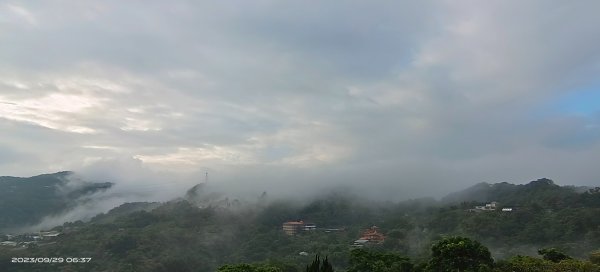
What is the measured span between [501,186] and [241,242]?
115m

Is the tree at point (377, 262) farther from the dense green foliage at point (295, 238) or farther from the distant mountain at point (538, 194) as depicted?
the distant mountain at point (538, 194)

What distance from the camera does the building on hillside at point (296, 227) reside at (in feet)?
540

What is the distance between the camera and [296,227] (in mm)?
168875

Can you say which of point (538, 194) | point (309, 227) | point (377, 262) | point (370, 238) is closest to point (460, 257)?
point (377, 262)

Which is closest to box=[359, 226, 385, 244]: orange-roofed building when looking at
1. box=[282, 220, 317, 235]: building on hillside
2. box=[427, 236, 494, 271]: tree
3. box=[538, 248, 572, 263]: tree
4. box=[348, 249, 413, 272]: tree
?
box=[282, 220, 317, 235]: building on hillside

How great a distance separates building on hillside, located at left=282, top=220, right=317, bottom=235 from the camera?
540 ft

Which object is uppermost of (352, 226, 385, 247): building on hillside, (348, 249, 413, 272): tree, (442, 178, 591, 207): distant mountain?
(442, 178, 591, 207): distant mountain

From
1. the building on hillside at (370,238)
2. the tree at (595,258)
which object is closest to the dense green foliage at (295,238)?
the building on hillside at (370,238)

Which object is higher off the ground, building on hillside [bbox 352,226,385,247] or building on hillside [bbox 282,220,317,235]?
building on hillside [bbox 282,220,317,235]

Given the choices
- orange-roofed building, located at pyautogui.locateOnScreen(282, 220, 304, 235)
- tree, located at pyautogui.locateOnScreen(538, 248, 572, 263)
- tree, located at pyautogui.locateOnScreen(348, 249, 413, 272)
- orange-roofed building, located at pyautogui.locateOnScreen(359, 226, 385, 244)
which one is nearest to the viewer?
A: tree, located at pyautogui.locateOnScreen(538, 248, 572, 263)

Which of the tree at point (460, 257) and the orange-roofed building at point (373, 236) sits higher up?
the tree at point (460, 257)

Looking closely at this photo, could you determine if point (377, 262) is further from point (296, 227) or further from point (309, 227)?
point (309, 227)

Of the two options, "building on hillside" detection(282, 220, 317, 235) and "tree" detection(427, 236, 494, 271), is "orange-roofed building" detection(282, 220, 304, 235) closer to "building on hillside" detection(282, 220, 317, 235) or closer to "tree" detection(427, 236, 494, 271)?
"building on hillside" detection(282, 220, 317, 235)

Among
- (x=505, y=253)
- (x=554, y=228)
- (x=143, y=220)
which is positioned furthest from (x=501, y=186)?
(x=143, y=220)
